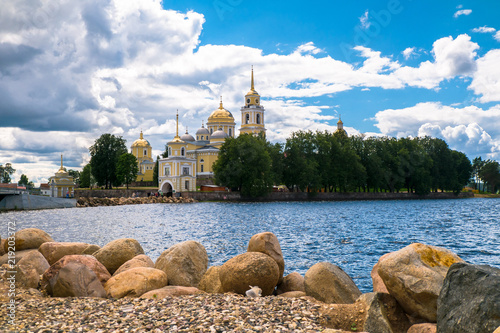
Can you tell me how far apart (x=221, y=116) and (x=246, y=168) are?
1893 inches

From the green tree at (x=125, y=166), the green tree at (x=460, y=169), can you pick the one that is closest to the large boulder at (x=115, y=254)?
the green tree at (x=125, y=166)

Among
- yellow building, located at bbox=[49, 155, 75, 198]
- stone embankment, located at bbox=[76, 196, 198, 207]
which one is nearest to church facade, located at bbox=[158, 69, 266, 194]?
stone embankment, located at bbox=[76, 196, 198, 207]

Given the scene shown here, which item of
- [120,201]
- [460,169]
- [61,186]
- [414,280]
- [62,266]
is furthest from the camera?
[460,169]

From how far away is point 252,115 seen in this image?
116 meters

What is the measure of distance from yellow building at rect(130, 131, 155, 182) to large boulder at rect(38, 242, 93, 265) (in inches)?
4859

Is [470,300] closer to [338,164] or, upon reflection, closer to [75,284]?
[75,284]

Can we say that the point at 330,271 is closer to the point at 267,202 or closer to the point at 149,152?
the point at 267,202

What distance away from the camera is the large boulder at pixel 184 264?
10.8 m

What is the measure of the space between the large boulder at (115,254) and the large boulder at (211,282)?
10.3ft

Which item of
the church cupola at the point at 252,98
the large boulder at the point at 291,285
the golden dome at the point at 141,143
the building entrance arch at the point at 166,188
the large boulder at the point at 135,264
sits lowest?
the large boulder at the point at 291,285

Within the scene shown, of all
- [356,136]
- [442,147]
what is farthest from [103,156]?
[442,147]

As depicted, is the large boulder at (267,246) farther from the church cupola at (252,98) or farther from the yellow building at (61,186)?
the church cupola at (252,98)

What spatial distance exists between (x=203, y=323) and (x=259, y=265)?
2701 millimetres

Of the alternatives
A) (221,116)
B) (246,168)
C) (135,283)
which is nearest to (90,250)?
(135,283)
